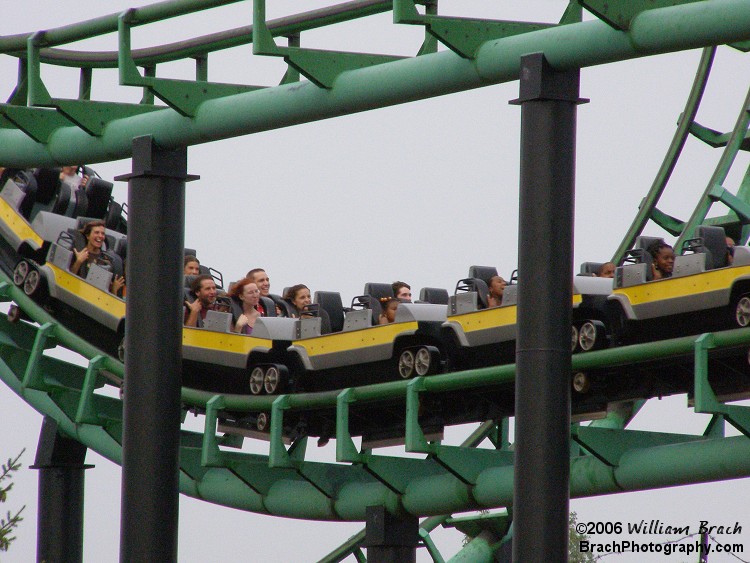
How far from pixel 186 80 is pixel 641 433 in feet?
12.9

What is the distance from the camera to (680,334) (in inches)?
421

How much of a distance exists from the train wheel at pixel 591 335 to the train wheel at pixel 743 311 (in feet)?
3.41

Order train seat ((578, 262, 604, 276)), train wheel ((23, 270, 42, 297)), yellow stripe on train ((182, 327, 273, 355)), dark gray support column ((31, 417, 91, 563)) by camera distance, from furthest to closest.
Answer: train wheel ((23, 270, 42, 297)), dark gray support column ((31, 417, 91, 563)), train seat ((578, 262, 604, 276)), yellow stripe on train ((182, 327, 273, 355))

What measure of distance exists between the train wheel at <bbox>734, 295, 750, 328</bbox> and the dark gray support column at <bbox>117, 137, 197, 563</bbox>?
11.5ft

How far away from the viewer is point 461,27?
28.3ft

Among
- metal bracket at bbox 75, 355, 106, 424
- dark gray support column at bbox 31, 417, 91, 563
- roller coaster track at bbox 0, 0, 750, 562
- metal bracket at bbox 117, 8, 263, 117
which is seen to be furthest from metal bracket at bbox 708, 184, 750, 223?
dark gray support column at bbox 31, 417, 91, 563

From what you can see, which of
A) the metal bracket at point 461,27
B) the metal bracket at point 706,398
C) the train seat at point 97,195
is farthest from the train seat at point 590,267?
the train seat at point 97,195

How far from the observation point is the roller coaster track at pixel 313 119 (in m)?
8.52

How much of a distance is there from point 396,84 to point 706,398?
8.54 feet

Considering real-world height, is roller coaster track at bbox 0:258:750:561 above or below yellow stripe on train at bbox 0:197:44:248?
below

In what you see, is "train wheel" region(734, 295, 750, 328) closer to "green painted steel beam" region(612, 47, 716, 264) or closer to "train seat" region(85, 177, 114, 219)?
"green painted steel beam" region(612, 47, 716, 264)

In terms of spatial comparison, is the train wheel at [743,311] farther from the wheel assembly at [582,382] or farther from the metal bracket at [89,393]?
the metal bracket at [89,393]

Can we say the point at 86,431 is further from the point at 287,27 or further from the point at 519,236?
the point at 519,236

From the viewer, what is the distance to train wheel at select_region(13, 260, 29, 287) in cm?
1483
